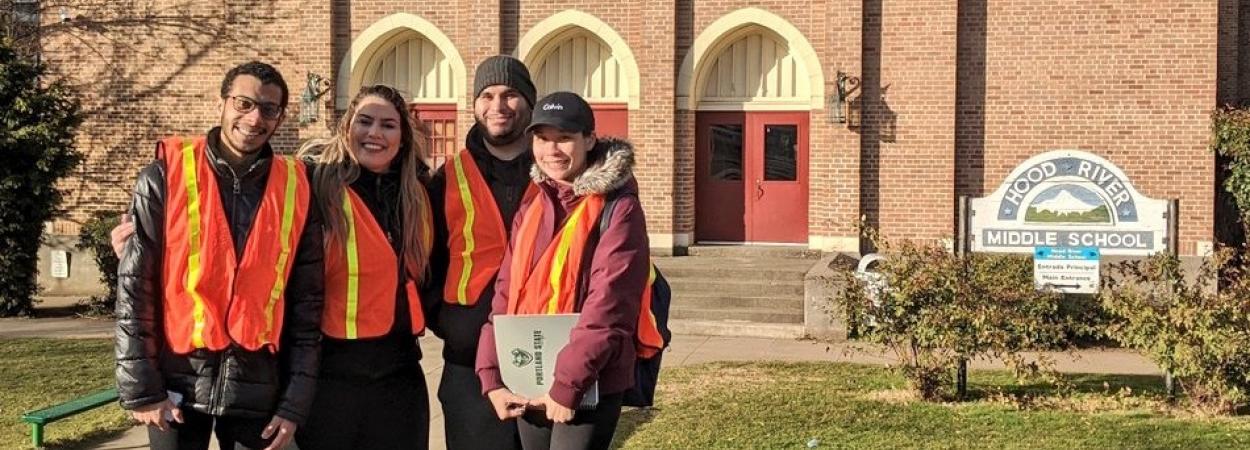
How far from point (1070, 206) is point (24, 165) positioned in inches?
452

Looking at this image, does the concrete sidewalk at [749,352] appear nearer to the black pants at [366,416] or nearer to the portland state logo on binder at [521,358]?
the black pants at [366,416]

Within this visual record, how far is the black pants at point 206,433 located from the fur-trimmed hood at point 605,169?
1.23 m

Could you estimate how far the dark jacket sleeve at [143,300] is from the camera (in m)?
3.85

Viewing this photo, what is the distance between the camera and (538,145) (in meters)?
4.20

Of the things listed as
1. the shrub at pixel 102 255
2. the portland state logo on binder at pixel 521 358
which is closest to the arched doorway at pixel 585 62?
the shrub at pixel 102 255

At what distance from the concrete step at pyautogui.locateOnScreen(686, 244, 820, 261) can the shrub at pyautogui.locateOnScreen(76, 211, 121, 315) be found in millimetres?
7084

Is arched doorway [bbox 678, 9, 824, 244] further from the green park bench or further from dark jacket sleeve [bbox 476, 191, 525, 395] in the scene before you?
dark jacket sleeve [bbox 476, 191, 525, 395]

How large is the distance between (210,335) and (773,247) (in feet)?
42.9

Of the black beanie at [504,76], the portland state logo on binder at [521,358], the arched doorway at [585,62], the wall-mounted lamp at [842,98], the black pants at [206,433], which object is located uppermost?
the arched doorway at [585,62]

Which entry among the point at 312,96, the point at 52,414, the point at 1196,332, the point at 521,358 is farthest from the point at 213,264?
the point at 312,96

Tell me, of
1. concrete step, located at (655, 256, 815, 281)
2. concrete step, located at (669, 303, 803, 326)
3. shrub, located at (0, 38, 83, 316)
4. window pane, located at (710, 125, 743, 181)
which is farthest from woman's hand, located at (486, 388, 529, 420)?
window pane, located at (710, 125, 743, 181)

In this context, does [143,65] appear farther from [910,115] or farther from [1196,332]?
[1196,332]

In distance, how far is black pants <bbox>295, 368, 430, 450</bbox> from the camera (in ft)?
14.0

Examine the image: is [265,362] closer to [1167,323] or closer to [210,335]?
[210,335]
